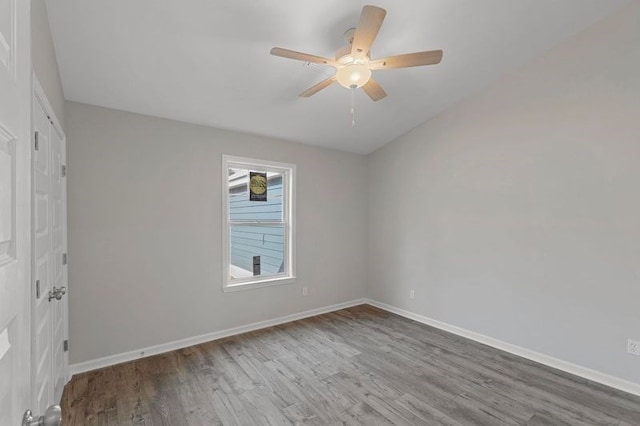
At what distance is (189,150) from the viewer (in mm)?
3463

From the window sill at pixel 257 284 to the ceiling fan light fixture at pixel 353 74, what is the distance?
9.00ft

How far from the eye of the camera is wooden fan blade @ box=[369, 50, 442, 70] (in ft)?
6.72

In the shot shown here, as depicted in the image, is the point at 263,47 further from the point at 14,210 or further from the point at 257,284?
the point at 257,284

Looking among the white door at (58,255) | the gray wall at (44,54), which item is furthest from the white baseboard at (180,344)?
the gray wall at (44,54)

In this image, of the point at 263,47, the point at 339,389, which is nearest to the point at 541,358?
the point at 339,389

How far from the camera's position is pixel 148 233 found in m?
3.21

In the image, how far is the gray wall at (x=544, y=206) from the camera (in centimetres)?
266

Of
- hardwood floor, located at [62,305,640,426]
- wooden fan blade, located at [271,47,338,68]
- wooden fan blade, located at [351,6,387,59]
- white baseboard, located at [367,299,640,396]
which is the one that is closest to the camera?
wooden fan blade, located at [351,6,387,59]

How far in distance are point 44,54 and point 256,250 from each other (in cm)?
284

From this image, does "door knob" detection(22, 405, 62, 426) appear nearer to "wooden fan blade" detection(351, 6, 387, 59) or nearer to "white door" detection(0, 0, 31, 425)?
"white door" detection(0, 0, 31, 425)

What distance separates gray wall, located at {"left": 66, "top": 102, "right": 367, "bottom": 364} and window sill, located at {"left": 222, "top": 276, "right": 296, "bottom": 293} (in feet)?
0.25

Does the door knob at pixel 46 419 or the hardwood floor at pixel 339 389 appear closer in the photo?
the door knob at pixel 46 419

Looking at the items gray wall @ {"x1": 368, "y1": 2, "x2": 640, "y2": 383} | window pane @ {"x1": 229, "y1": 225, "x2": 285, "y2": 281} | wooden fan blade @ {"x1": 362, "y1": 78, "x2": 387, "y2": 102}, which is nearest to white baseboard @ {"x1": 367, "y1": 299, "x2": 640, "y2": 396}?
gray wall @ {"x1": 368, "y1": 2, "x2": 640, "y2": 383}

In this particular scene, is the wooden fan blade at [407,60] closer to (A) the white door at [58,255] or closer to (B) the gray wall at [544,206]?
(B) the gray wall at [544,206]
